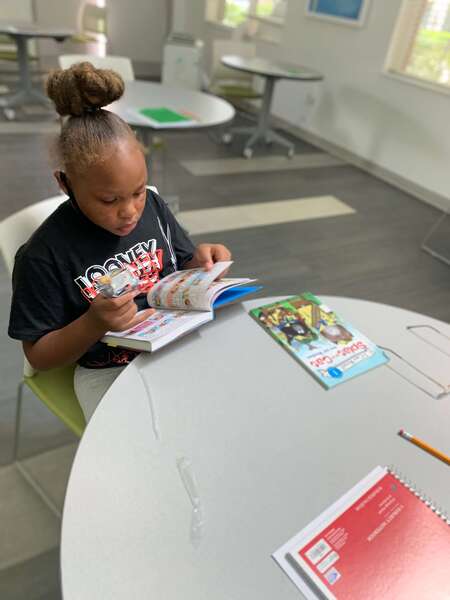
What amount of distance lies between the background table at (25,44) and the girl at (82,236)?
3.96 m

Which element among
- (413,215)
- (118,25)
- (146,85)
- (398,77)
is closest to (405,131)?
(398,77)

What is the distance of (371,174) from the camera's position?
14.3 feet

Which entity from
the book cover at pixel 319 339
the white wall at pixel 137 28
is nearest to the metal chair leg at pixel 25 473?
the book cover at pixel 319 339

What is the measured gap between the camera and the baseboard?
3.85 metres

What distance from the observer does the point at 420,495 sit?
2.31ft

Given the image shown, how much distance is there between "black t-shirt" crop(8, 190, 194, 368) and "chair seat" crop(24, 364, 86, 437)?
0.32 ft

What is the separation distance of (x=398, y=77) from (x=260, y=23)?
2.13m

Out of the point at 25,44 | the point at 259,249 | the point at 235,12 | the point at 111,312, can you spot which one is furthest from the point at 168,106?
the point at 235,12

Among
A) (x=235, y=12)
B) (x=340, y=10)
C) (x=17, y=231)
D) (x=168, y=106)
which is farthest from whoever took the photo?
(x=235, y=12)

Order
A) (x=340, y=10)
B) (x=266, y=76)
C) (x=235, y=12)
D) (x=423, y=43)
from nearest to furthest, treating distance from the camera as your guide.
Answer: (x=423, y=43)
(x=266, y=76)
(x=340, y=10)
(x=235, y=12)

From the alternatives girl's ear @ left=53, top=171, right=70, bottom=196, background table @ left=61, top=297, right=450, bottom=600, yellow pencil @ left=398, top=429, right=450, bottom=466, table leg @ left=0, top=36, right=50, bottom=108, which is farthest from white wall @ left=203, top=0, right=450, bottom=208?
girl's ear @ left=53, top=171, right=70, bottom=196

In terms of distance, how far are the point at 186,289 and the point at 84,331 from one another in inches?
9.6

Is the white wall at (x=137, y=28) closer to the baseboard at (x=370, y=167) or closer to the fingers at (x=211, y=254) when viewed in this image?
the baseboard at (x=370, y=167)

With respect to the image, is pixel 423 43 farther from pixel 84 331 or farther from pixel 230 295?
pixel 84 331
